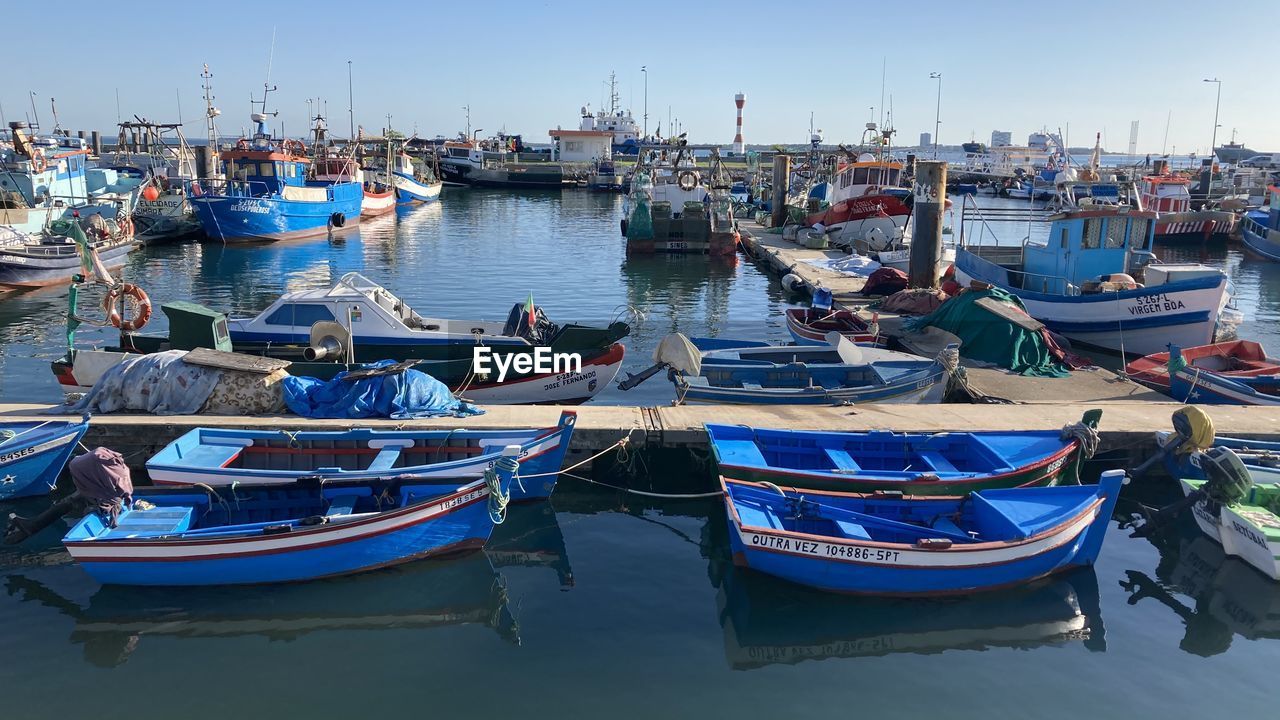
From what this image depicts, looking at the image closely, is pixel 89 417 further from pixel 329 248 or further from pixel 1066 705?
pixel 329 248

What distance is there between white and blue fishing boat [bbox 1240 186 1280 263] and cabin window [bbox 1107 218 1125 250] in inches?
1068

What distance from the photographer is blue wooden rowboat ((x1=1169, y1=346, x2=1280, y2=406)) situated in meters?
15.1

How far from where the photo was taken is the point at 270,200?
149ft

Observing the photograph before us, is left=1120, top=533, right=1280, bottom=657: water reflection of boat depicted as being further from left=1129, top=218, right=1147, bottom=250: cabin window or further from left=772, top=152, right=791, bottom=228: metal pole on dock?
left=772, top=152, right=791, bottom=228: metal pole on dock

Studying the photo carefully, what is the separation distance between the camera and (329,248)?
4559cm

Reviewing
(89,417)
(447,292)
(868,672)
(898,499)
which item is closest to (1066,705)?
(868,672)

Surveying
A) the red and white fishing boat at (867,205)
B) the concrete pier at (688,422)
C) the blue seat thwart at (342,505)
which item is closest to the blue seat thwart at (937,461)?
the concrete pier at (688,422)

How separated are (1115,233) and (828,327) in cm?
832

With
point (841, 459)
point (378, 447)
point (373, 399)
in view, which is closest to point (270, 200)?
point (373, 399)

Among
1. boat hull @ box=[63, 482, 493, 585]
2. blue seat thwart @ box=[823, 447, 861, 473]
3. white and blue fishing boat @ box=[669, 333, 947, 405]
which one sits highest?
white and blue fishing boat @ box=[669, 333, 947, 405]

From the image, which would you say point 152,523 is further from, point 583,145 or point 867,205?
point 583,145

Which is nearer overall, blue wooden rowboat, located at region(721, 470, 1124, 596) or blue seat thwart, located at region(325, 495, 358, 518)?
blue wooden rowboat, located at region(721, 470, 1124, 596)

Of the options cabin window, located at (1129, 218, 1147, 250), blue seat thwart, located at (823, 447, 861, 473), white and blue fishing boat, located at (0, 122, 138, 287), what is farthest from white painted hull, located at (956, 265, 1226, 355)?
white and blue fishing boat, located at (0, 122, 138, 287)

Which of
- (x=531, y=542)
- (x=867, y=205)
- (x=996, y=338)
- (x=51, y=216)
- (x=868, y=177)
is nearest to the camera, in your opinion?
(x=531, y=542)
